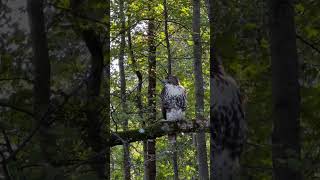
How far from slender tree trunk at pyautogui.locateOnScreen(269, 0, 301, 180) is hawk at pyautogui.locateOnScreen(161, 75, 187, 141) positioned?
3.59 m

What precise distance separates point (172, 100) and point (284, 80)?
388 centimetres

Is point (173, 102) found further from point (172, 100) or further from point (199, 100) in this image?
point (199, 100)

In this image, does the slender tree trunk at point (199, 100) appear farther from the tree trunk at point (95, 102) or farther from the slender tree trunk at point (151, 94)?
the tree trunk at point (95, 102)

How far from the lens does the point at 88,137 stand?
7.96 feet

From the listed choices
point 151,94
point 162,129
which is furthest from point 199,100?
point 162,129

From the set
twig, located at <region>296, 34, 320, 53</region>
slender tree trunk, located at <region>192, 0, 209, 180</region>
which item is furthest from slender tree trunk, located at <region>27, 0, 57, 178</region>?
slender tree trunk, located at <region>192, 0, 209, 180</region>

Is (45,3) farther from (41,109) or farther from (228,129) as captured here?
(228,129)

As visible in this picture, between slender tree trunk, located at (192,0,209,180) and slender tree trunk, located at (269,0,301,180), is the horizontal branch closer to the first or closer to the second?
slender tree trunk, located at (269,0,301,180)

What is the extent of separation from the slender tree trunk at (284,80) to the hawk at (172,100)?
3593 millimetres

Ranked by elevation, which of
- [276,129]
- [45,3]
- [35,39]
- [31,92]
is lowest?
[276,129]

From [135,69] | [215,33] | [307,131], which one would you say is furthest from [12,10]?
[135,69]

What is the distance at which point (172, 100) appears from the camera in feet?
20.1

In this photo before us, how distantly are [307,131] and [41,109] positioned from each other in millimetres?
1333

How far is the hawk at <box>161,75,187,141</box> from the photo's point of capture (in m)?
5.95
